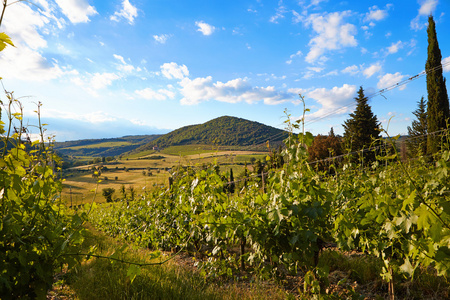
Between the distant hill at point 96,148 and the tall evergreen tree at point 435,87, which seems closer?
the tall evergreen tree at point 435,87

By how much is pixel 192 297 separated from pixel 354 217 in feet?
5.79

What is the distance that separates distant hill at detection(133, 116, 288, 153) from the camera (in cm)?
13193

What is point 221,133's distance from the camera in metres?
149

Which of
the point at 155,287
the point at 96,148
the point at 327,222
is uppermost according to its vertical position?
the point at 96,148

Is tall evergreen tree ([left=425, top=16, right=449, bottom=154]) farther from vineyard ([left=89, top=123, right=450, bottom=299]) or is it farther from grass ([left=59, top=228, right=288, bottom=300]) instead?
grass ([left=59, top=228, right=288, bottom=300])

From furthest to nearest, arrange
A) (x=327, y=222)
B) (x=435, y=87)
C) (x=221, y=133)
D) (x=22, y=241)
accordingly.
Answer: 1. (x=221, y=133)
2. (x=435, y=87)
3. (x=327, y=222)
4. (x=22, y=241)

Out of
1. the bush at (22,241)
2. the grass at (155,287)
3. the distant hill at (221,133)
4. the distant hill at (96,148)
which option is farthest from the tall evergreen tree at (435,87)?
the distant hill at (96,148)

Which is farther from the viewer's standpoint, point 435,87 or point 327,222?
point 435,87

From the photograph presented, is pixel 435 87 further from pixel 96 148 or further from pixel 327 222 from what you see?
pixel 96 148

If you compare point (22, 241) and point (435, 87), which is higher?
point (435, 87)

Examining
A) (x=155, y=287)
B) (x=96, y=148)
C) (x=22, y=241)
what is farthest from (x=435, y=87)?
(x=96, y=148)

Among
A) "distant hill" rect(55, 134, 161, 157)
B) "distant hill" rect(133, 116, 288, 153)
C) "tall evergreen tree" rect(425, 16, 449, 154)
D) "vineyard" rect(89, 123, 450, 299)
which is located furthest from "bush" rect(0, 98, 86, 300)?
"distant hill" rect(55, 134, 161, 157)

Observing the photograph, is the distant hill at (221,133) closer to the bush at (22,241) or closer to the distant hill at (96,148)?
the distant hill at (96,148)

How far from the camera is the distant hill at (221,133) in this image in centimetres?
13193
